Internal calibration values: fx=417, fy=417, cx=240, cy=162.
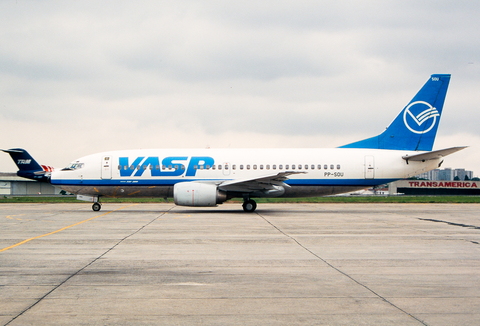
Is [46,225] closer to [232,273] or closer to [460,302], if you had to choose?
[232,273]

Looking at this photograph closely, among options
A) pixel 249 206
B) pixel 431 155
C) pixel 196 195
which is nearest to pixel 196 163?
pixel 196 195

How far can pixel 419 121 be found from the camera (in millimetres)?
25891

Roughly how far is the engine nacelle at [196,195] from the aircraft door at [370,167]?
9093 mm

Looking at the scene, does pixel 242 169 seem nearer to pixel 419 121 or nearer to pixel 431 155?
pixel 431 155

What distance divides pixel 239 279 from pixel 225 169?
17.3 metres

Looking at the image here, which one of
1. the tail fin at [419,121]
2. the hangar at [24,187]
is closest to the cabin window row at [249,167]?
the tail fin at [419,121]

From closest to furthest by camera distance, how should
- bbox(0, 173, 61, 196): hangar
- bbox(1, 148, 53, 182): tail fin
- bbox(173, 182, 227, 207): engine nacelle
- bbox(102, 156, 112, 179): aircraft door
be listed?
bbox(173, 182, 227, 207): engine nacelle < bbox(102, 156, 112, 179): aircraft door < bbox(1, 148, 53, 182): tail fin < bbox(0, 173, 61, 196): hangar

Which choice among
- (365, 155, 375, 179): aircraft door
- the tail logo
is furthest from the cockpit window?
the tail logo

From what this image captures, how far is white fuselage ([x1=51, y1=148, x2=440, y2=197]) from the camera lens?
24406 mm

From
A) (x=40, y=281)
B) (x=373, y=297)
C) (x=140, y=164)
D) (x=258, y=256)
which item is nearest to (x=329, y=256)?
(x=258, y=256)

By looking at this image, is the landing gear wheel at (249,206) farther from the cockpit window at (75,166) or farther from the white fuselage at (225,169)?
the cockpit window at (75,166)

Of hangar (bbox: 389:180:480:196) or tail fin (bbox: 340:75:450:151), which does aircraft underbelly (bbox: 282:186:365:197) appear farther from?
hangar (bbox: 389:180:480:196)

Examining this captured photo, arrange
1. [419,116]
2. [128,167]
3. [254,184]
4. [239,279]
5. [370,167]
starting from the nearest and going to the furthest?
[239,279] < [254,184] < [128,167] < [370,167] < [419,116]

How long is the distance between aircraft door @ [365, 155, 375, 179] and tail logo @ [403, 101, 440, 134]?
11.5ft
